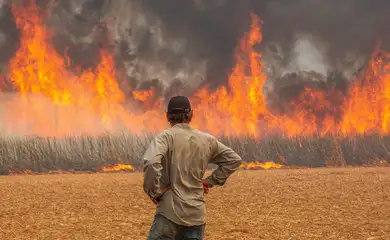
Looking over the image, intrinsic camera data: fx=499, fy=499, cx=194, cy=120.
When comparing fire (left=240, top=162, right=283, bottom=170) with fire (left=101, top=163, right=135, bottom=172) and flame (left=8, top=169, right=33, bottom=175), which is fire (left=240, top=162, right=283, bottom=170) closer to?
fire (left=101, top=163, right=135, bottom=172)

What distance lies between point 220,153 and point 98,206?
11.5 meters

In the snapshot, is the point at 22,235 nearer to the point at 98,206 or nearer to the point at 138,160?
the point at 98,206

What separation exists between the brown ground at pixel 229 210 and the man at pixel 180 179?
6877 mm

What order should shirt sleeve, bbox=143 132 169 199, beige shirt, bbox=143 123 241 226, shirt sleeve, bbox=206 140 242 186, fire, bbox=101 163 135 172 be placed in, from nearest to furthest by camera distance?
1. shirt sleeve, bbox=143 132 169 199
2. beige shirt, bbox=143 123 241 226
3. shirt sleeve, bbox=206 140 242 186
4. fire, bbox=101 163 135 172

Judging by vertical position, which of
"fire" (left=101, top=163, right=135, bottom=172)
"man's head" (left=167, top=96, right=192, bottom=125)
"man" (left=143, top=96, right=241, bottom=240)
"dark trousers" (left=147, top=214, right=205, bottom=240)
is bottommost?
"fire" (left=101, top=163, right=135, bottom=172)

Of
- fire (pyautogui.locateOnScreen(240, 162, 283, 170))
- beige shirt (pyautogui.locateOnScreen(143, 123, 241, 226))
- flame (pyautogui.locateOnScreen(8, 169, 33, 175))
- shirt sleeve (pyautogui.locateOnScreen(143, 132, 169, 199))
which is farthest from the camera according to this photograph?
fire (pyautogui.locateOnScreen(240, 162, 283, 170))

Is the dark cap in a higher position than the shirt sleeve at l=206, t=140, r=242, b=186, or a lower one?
higher

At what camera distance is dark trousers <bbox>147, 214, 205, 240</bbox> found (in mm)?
4043

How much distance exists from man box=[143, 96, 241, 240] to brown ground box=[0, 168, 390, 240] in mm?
6877

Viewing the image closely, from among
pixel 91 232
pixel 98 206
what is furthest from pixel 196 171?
pixel 98 206

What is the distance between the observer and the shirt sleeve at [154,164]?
3820 mm

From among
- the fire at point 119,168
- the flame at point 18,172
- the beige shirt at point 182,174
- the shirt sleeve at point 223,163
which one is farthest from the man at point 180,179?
the fire at point 119,168

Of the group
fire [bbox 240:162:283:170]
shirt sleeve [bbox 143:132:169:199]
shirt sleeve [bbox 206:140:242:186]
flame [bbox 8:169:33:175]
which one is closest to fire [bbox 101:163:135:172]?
flame [bbox 8:169:33:175]

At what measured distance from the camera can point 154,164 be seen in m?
3.82
